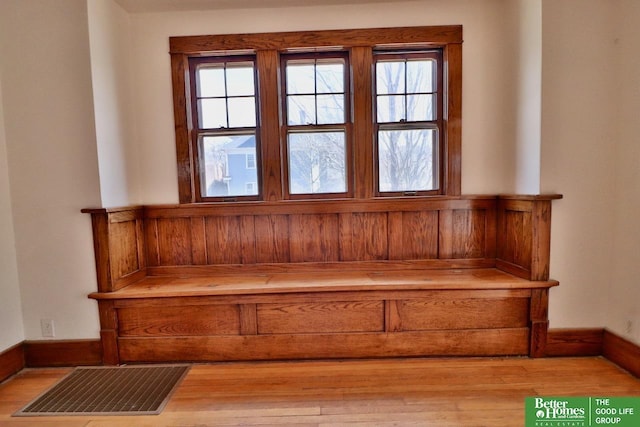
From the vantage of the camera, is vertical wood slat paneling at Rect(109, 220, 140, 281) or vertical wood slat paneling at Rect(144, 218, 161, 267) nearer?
vertical wood slat paneling at Rect(109, 220, 140, 281)

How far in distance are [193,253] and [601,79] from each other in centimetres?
308

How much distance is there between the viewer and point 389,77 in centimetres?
260

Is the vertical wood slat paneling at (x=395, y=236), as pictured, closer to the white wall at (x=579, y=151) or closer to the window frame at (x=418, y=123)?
the window frame at (x=418, y=123)

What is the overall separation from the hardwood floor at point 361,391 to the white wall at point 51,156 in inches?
19.6

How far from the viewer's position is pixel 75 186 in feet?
7.35

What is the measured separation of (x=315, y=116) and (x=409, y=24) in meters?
0.95

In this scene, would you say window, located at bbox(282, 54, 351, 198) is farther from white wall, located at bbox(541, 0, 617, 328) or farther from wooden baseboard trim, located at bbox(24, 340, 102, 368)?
wooden baseboard trim, located at bbox(24, 340, 102, 368)

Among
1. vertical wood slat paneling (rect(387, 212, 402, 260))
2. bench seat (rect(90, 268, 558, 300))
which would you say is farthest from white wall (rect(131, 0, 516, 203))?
bench seat (rect(90, 268, 558, 300))

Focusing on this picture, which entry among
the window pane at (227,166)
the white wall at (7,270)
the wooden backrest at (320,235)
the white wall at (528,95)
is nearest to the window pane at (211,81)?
the window pane at (227,166)

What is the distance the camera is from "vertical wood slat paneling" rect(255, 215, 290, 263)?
8.68 feet

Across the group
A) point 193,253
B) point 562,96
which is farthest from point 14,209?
point 562,96

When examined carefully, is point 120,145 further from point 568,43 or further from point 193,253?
point 568,43

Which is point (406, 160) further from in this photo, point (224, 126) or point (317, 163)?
point (224, 126)

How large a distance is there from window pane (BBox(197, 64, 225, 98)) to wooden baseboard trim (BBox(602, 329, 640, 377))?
10.5 feet
